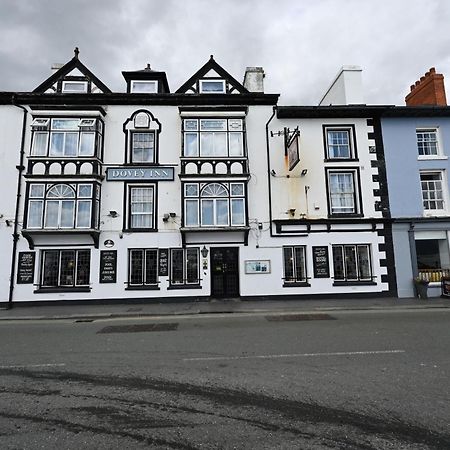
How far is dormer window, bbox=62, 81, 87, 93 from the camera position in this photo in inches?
659

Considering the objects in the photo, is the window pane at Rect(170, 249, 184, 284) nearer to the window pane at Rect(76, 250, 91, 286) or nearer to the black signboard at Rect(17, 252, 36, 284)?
the window pane at Rect(76, 250, 91, 286)

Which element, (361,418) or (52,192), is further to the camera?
(52,192)

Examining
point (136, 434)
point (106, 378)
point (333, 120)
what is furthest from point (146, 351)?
point (333, 120)

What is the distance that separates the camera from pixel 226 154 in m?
16.2

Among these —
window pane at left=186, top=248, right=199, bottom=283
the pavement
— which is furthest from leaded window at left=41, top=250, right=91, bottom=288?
window pane at left=186, top=248, right=199, bottom=283

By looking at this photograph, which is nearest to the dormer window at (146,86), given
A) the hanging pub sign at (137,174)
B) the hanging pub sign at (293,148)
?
the hanging pub sign at (137,174)

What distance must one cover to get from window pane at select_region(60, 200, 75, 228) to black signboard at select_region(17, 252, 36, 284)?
220 centimetres

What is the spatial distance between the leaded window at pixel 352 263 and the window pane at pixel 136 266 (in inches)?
383

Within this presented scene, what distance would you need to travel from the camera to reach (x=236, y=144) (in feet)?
53.7

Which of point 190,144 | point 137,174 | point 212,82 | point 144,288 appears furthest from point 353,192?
point 144,288

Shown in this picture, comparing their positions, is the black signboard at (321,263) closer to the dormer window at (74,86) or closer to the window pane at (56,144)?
the window pane at (56,144)

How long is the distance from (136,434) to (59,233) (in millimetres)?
13533

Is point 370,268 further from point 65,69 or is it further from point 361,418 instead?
point 65,69

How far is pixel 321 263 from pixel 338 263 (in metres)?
0.95
